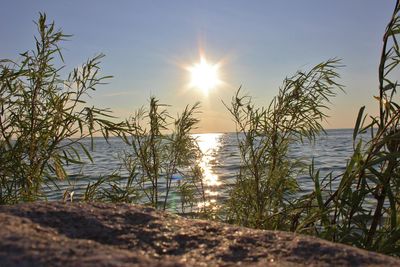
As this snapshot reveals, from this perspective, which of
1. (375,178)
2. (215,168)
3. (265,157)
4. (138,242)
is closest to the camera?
(138,242)

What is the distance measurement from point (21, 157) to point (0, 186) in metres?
0.32

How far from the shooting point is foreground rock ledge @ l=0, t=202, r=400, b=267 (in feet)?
4.01

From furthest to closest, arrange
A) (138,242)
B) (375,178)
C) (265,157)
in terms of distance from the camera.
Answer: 1. (265,157)
2. (375,178)
3. (138,242)

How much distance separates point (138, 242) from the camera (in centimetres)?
147

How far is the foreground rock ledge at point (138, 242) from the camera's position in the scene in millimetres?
1223

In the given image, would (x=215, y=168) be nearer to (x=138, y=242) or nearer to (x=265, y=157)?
(x=265, y=157)

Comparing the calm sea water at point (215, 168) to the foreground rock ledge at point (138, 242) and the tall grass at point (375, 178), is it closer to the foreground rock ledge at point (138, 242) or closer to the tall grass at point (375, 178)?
the tall grass at point (375, 178)

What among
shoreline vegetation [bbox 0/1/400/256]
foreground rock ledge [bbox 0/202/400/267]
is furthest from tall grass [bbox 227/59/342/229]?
foreground rock ledge [bbox 0/202/400/267]

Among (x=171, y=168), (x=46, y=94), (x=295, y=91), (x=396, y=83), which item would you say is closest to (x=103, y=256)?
(x=396, y=83)

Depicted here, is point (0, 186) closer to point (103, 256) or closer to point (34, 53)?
point (34, 53)

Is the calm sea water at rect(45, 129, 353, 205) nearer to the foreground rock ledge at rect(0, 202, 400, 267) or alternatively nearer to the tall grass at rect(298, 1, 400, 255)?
the tall grass at rect(298, 1, 400, 255)

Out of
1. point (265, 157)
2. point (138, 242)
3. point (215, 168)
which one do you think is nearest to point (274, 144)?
point (265, 157)

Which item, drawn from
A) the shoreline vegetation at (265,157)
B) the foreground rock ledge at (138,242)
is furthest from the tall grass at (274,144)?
the foreground rock ledge at (138,242)

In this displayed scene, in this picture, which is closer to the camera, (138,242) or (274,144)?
(138,242)
